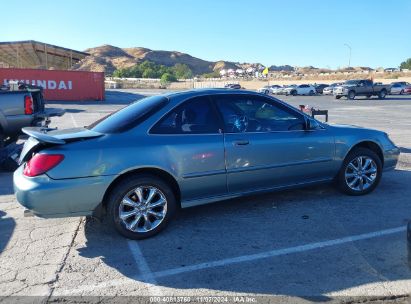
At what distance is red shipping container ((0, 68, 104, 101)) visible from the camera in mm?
27562

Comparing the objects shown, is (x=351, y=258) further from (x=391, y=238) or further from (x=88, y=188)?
(x=88, y=188)

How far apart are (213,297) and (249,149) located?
1988 millimetres

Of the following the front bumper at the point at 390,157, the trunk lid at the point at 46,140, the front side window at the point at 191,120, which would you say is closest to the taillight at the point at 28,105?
the trunk lid at the point at 46,140

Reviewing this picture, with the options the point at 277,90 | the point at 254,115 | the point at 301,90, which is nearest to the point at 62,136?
the point at 254,115

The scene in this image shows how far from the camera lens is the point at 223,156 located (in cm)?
456

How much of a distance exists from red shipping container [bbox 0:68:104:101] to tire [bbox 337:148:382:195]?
2667cm

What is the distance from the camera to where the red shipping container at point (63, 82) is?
90.4ft

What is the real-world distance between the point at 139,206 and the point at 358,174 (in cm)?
314

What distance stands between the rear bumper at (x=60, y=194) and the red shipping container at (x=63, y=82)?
86.6ft

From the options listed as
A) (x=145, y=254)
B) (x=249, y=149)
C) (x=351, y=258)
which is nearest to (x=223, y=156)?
(x=249, y=149)

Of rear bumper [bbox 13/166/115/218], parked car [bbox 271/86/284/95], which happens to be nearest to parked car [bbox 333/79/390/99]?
parked car [bbox 271/86/284/95]

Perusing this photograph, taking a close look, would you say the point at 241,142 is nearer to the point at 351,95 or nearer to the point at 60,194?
the point at 60,194

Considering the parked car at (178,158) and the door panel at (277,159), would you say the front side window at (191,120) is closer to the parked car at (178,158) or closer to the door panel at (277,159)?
the parked car at (178,158)

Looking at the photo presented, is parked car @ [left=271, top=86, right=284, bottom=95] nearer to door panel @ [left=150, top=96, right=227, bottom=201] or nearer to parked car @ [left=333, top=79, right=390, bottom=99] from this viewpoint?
parked car @ [left=333, top=79, right=390, bottom=99]
